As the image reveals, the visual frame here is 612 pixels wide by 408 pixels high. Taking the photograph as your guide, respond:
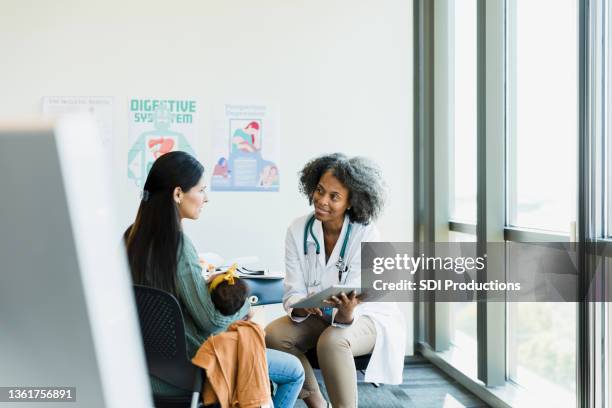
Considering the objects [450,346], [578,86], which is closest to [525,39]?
[578,86]

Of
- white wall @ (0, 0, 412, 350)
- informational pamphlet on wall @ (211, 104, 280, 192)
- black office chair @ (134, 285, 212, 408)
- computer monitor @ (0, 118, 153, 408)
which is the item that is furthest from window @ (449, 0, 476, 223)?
computer monitor @ (0, 118, 153, 408)

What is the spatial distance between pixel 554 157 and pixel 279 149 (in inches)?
76.6

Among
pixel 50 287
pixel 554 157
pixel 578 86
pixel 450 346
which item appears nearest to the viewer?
pixel 50 287

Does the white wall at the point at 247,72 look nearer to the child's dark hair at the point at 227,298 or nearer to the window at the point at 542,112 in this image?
the window at the point at 542,112

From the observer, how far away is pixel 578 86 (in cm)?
261

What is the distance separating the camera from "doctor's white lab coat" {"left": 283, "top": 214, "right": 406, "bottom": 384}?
2709 millimetres

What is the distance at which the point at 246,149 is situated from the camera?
4.50 m

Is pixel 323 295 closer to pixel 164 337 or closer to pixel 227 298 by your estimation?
pixel 227 298

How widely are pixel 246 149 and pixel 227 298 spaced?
2359 millimetres

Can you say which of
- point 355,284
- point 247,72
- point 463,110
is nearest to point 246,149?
point 247,72

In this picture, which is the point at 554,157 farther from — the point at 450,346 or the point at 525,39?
the point at 450,346

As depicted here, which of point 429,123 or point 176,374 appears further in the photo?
point 429,123

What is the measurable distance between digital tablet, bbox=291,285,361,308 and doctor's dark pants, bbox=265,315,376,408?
0.50 feet

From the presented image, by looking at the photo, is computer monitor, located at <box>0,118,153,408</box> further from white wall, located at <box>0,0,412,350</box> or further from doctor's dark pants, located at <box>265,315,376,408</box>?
white wall, located at <box>0,0,412,350</box>
